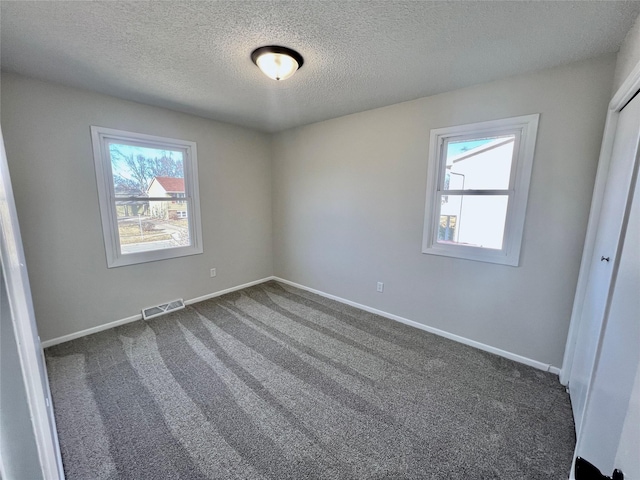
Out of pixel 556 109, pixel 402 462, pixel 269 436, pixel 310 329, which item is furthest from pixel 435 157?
pixel 269 436

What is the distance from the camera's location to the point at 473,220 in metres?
2.49

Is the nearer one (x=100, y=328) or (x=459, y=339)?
(x=459, y=339)

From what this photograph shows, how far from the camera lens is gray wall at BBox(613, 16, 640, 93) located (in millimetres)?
1410

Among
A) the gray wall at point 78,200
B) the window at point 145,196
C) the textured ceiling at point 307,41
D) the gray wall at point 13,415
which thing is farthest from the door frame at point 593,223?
the window at point 145,196

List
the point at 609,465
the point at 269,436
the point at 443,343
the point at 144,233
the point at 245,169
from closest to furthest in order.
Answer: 1. the point at 609,465
2. the point at 269,436
3. the point at 443,343
4. the point at 144,233
5. the point at 245,169

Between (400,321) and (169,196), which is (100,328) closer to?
(169,196)

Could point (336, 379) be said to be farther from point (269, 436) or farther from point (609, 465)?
point (609, 465)

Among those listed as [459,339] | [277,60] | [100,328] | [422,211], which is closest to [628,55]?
[422,211]

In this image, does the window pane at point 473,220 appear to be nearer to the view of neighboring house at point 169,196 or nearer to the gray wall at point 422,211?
the gray wall at point 422,211

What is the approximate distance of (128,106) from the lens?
2.72 meters

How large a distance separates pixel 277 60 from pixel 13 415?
2.11 m

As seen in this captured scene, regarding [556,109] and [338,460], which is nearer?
[338,460]

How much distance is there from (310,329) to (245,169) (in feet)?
8.26

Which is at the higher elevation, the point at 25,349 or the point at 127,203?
the point at 127,203
